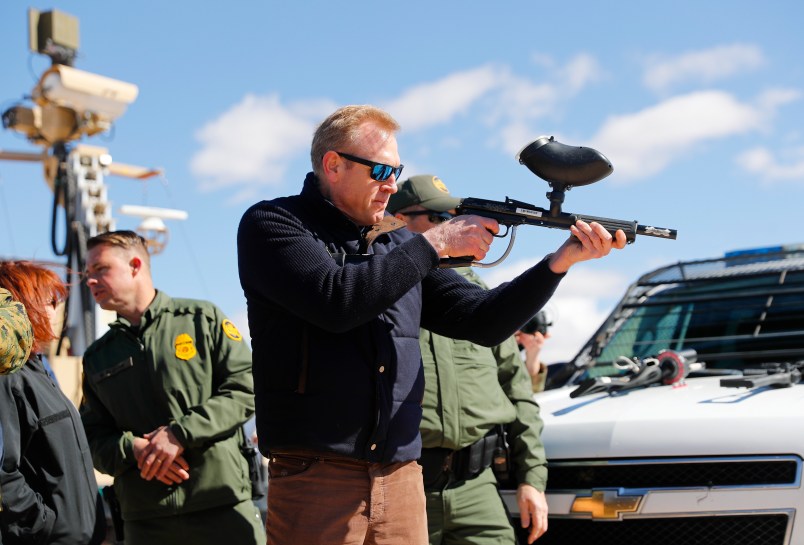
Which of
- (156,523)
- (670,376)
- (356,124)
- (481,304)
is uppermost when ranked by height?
(356,124)

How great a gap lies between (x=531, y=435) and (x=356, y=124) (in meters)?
1.72

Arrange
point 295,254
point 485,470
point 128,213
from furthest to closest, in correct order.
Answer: point 128,213
point 485,470
point 295,254

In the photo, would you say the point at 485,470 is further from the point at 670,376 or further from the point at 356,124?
the point at 356,124

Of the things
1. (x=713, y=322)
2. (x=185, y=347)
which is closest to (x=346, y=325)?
(x=185, y=347)

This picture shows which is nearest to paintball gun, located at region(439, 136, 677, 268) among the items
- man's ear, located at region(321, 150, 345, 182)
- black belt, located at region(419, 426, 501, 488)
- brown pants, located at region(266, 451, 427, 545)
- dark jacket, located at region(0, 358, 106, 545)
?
man's ear, located at region(321, 150, 345, 182)

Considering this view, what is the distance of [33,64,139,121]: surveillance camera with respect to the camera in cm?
2648

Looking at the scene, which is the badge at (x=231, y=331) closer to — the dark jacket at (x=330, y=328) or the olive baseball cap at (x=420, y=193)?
the olive baseball cap at (x=420, y=193)

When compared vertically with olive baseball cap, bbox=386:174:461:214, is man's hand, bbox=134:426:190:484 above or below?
below

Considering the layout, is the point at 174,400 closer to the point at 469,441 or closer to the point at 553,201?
the point at 469,441

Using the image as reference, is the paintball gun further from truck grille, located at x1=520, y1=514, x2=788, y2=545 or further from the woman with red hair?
the woman with red hair

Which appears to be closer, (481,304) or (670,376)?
(481,304)

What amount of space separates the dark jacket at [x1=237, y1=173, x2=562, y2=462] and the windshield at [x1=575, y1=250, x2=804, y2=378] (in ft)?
7.47

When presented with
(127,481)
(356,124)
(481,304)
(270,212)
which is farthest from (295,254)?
(127,481)

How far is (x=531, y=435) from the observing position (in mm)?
3986
